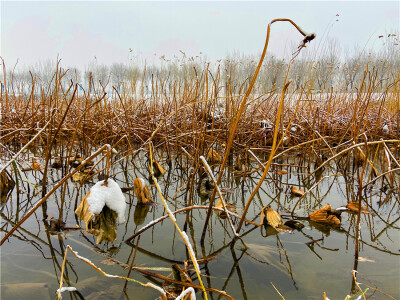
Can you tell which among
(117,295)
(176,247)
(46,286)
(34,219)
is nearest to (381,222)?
(176,247)

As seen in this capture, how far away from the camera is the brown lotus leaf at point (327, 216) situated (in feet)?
2.82

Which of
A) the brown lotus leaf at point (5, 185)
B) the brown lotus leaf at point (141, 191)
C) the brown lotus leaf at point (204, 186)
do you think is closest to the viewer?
the brown lotus leaf at point (141, 191)

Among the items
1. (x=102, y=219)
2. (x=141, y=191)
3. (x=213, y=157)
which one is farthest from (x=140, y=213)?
(x=213, y=157)

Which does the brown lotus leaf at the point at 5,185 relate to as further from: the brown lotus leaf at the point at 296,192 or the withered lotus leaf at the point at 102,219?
the brown lotus leaf at the point at 296,192

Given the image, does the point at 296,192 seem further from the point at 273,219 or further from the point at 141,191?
the point at 141,191

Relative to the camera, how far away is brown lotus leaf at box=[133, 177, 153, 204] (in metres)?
0.95

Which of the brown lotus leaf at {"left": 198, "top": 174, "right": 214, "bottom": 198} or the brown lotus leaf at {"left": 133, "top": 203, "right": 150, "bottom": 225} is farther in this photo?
the brown lotus leaf at {"left": 198, "top": 174, "right": 214, "bottom": 198}

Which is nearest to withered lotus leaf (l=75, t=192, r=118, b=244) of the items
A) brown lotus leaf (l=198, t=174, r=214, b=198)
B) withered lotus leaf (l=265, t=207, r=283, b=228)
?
withered lotus leaf (l=265, t=207, r=283, b=228)

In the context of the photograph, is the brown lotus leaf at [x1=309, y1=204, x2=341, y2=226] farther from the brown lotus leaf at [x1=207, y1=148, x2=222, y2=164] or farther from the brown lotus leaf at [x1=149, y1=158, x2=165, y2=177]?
the brown lotus leaf at [x1=207, y1=148, x2=222, y2=164]

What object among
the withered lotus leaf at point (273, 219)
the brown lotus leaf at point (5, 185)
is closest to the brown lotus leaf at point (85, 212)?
the withered lotus leaf at point (273, 219)

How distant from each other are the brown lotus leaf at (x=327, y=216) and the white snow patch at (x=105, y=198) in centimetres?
64

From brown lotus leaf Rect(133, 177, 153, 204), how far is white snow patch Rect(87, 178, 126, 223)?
351mm

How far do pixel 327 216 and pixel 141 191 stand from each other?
64 centimetres

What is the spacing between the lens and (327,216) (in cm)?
87
